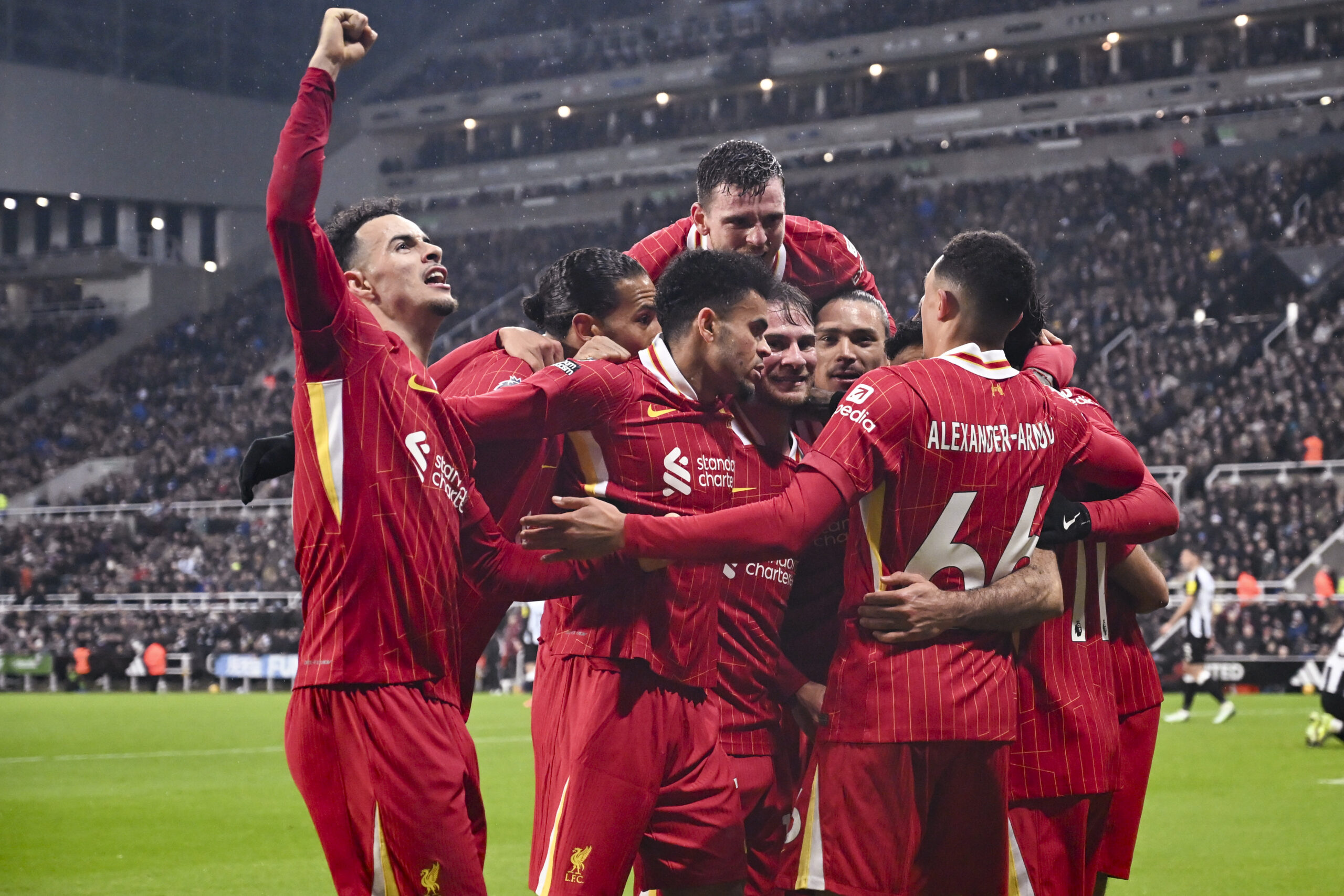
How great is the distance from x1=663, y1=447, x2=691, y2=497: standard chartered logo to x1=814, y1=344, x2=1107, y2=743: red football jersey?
0.60 meters

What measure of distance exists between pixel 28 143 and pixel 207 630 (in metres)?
21.2

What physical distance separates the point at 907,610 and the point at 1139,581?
149cm

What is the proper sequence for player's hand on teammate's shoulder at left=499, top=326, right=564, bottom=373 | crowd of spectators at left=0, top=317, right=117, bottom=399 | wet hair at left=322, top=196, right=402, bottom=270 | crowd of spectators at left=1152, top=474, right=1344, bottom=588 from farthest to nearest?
crowd of spectators at left=0, top=317, right=117, bottom=399 < crowd of spectators at left=1152, top=474, right=1344, bottom=588 < player's hand on teammate's shoulder at left=499, top=326, right=564, bottom=373 < wet hair at left=322, top=196, right=402, bottom=270

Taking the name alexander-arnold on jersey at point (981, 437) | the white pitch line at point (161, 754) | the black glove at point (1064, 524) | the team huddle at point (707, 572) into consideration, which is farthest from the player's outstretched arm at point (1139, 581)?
the white pitch line at point (161, 754)

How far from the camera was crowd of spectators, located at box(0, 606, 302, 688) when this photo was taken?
2755 cm

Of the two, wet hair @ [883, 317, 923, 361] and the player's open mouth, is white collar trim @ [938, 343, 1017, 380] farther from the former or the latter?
the player's open mouth

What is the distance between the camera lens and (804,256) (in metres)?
5.56

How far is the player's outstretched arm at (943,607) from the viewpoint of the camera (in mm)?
3863

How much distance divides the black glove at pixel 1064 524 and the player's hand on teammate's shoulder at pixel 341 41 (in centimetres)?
239

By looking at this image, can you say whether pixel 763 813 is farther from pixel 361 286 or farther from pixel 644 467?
pixel 361 286

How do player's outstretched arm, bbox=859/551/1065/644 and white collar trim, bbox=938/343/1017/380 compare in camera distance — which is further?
white collar trim, bbox=938/343/1017/380

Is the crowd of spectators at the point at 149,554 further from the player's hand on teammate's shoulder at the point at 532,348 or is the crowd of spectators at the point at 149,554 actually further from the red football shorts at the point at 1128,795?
the red football shorts at the point at 1128,795

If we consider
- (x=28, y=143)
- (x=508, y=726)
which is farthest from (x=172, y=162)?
(x=508, y=726)

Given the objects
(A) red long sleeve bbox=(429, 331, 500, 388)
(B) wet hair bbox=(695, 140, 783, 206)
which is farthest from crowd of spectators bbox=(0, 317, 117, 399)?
(B) wet hair bbox=(695, 140, 783, 206)
